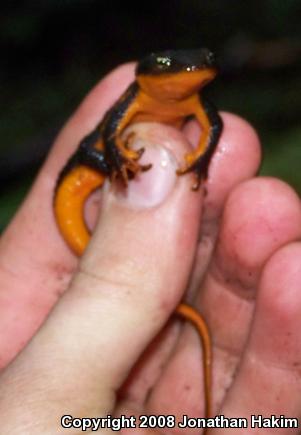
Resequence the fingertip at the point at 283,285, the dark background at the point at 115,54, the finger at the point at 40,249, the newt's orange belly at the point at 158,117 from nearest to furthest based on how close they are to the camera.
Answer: the fingertip at the point at 283,285, the newt's orange belly at the point at 158,117, the finger at the point at 40,249, the dark background at the point at 115,54

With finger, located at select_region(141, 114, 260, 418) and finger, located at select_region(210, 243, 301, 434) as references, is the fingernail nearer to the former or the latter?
finger, located at select_region(141, 114, 260, 418)

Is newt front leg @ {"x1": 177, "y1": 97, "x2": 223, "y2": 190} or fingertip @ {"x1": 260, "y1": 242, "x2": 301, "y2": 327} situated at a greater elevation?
newt front leg @ {"x1": 177, "y1": 97, "x2": 223, "y2": 190}

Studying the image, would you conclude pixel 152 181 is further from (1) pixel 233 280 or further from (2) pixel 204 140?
(1) pixel 233 280

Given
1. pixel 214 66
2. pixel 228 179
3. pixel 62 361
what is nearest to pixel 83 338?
pixel 62 361

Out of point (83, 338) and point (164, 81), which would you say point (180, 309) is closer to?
point (83, 338)

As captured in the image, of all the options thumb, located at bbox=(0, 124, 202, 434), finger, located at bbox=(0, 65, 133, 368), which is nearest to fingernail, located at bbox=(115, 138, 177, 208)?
thumb, located at bbox=(0, 124, 202, 434)

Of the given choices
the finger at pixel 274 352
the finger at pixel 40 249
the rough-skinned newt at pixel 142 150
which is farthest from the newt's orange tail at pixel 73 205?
the finger at pixel 274 352

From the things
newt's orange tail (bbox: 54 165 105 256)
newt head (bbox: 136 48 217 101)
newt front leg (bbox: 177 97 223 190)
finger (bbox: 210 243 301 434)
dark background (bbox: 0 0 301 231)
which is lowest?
dark background (bbox: 0 0 301 231)

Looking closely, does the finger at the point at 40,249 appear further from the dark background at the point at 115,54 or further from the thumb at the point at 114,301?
the dark background at the point at 115,54
